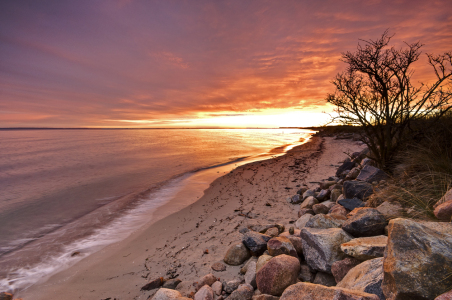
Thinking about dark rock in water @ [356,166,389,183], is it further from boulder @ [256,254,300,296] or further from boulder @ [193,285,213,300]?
boulder @ [193,285,213,300]

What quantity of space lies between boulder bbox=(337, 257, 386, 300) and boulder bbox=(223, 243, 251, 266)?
1.89m

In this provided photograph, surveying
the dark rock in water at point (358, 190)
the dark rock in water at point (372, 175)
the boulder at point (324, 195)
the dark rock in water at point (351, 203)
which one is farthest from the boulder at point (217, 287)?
the dark rock in water at point (372, 175)

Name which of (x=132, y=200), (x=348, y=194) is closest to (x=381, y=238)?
(x=348, y=194)

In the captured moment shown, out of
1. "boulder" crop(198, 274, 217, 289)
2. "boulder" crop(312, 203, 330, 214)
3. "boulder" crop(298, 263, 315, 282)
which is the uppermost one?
"boulder" crop(312, 203, 330, 214)

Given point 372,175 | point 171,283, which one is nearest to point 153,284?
point 171,283

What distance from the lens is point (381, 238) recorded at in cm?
295

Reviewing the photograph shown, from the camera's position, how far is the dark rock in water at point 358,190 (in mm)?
5547

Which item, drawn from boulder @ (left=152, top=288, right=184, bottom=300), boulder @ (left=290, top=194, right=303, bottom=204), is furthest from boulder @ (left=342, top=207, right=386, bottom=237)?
boulder @ (left=290, top=194, right=303, bottom=204)

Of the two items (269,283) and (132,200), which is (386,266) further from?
(132,200)

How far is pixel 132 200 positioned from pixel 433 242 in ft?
36.5

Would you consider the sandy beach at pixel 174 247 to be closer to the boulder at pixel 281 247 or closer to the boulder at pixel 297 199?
the boulder at pixel 297 199

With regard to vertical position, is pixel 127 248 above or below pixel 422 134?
below

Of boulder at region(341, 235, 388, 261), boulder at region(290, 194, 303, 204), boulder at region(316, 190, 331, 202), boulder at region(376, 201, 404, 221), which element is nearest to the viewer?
boulder at region(341, 235, 388, 261)

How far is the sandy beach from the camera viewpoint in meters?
4.23
